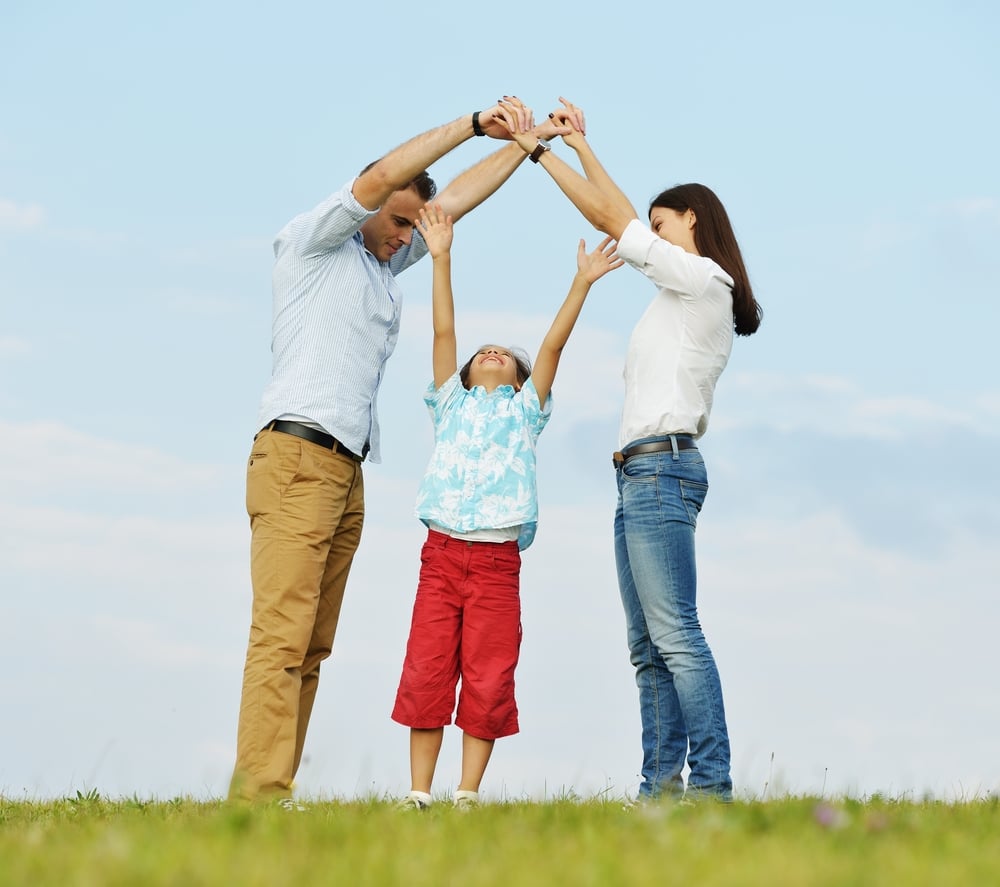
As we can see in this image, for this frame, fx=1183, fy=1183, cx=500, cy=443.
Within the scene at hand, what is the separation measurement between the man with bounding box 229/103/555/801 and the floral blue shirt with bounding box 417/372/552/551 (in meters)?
0.51

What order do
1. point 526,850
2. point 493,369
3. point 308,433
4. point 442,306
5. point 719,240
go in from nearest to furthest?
1. point 526,850
2. point 719,240
3. point 308,433
4. point 442,306
5. point 493,369

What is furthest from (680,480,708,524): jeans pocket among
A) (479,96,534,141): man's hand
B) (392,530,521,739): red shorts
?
(479,96,534,141): man's hand

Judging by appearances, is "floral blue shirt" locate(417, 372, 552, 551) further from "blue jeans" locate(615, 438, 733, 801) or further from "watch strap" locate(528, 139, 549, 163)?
"watch strap" locate(528, 139, 549, 163)

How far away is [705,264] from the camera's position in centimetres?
642

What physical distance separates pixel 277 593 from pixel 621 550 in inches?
79.3

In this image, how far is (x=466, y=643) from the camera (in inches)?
272

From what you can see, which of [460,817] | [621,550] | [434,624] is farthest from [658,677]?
[460,817]

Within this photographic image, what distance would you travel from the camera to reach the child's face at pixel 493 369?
736 cm

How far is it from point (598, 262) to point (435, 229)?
1065mm

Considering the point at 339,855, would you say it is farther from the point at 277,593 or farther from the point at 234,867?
the point at 277,593

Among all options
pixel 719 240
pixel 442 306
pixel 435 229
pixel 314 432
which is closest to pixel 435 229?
pixel 435 229

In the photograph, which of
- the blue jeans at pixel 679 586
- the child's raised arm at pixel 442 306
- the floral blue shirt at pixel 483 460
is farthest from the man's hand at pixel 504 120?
the blue jeans at pixel 679 586

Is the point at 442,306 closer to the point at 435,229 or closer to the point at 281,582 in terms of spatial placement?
the point at 435,229

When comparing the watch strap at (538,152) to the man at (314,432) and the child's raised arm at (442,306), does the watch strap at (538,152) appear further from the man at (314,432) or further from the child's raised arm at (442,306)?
the child's raised arm at (442,306)
